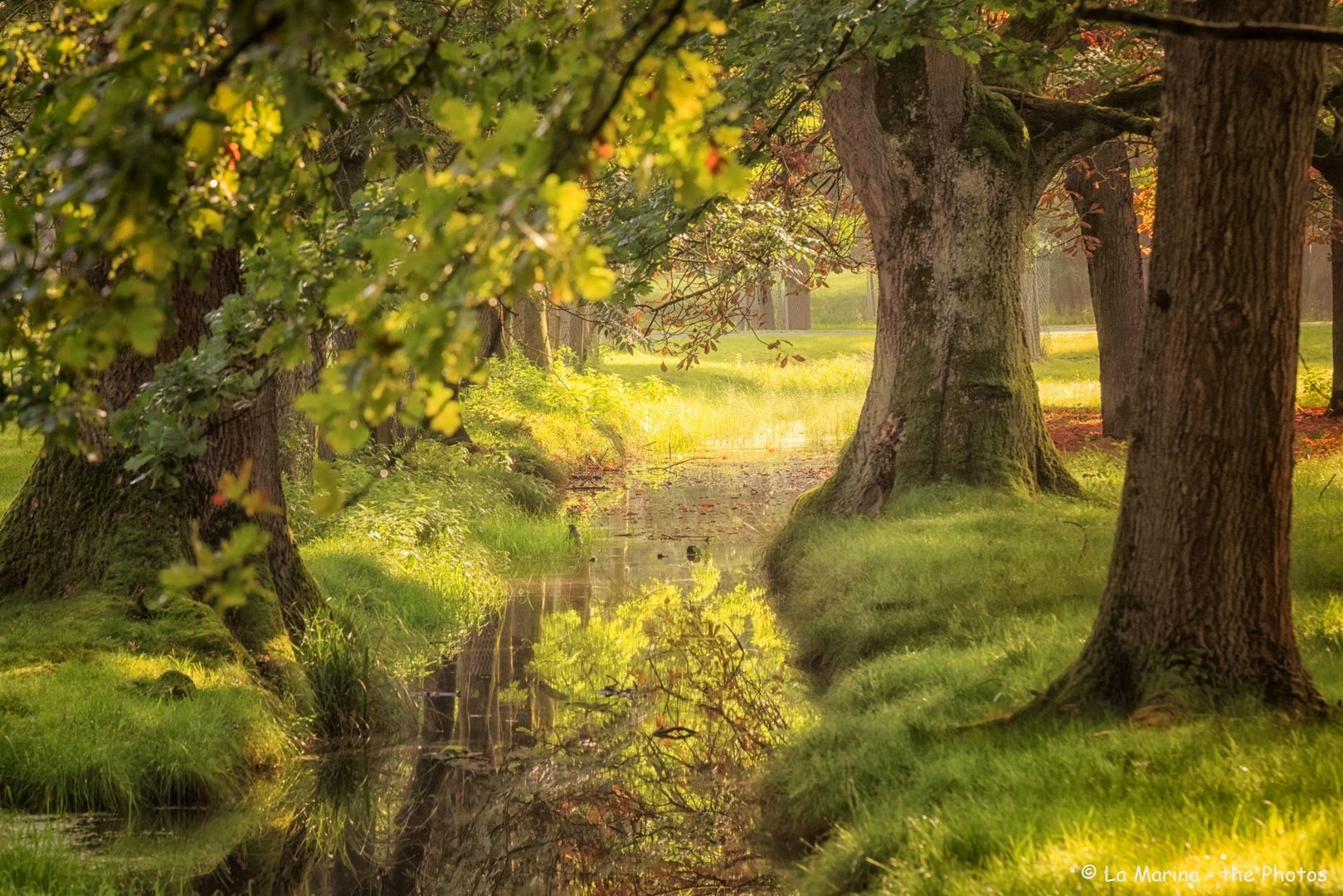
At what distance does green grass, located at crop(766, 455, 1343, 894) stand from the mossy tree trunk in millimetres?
1035

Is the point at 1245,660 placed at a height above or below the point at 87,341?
below

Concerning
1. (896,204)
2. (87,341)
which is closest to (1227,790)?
(87,341)

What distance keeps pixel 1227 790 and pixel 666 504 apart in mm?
A: 14909

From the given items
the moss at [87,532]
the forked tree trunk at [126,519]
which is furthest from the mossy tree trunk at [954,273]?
the moss at [87,532]

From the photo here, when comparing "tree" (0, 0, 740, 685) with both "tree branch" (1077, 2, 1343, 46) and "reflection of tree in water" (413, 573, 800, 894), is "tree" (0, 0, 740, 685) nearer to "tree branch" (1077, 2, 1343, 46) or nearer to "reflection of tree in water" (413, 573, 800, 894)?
"tree branch" (1077, 2, 1343, 46)

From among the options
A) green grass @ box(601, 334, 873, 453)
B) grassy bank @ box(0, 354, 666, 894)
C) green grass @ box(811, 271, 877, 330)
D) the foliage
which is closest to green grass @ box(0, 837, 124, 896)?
Answer: grassy bank @ box(0, 354, 666, 894)

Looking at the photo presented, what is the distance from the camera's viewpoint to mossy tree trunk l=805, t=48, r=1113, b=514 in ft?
41.7

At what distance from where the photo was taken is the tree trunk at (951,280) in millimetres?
12703

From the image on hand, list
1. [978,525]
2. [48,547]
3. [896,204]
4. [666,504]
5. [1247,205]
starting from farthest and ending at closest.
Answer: [666,504] < [896,204] < [978,525] < [48,547] < [1247,205]

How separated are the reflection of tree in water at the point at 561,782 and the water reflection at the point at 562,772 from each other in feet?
0.05

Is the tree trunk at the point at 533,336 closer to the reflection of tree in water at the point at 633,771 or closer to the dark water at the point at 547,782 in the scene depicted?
the dark water at the point at 547,782

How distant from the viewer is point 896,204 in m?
13.3

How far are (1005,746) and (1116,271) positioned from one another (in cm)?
1435

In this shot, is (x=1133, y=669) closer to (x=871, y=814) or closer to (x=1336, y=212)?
(x=871, y=814)
